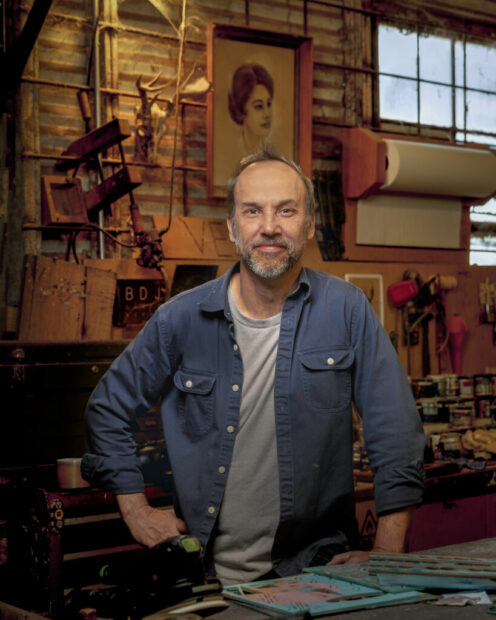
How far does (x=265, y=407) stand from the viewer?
2.18 meters

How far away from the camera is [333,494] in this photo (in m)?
2.17

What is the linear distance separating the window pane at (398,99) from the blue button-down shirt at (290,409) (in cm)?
269

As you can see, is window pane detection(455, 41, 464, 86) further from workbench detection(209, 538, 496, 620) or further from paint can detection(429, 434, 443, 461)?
workbench detection(209, 538, 496, 620)

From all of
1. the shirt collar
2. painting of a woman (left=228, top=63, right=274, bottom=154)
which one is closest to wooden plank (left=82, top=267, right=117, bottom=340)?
the shirt collar

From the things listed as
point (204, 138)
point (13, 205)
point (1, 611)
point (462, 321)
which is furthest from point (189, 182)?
point (1, 611)

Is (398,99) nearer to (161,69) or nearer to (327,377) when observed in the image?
(161,69)

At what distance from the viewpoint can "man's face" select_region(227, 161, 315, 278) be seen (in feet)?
7.25

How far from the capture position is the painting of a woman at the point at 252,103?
155 inches

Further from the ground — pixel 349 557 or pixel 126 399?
pixel 126 399

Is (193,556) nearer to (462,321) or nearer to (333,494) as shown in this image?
(333,494)

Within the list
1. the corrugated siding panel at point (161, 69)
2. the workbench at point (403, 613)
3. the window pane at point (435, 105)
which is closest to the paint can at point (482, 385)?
the corrugated siding panel at point (161, 69)

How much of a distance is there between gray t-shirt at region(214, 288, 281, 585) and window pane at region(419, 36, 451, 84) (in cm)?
331

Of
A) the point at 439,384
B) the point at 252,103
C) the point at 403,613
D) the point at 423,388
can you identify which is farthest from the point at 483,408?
the point at 403,613

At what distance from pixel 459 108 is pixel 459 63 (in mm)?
304
